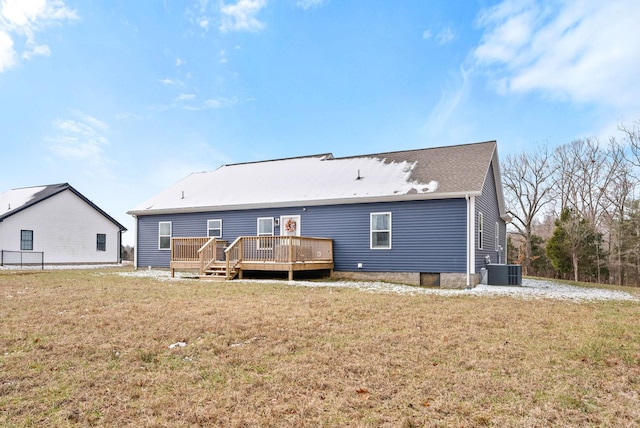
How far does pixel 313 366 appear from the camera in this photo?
4.00 meters

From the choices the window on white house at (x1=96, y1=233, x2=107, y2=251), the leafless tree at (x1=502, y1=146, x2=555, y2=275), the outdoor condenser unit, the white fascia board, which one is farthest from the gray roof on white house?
the window on white house at (x1=96, y1=233, x2=107, y2=251)

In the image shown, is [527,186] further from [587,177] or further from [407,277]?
[407,277]

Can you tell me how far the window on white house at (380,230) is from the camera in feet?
43.4

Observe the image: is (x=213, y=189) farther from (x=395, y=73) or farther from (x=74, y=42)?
(x=395, y=73)

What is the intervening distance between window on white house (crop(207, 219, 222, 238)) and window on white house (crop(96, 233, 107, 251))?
1534 cm

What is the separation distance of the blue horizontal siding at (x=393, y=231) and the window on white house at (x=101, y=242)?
1553 cm

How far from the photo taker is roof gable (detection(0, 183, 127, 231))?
23.1 m

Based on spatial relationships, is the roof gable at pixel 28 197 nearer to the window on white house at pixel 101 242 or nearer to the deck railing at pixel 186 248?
the window on white house at pixel 101 242

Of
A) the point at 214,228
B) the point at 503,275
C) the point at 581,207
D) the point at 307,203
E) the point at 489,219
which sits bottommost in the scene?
the point at 503,275

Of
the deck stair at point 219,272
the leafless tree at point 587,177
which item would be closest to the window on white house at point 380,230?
the deck stair at point 219,272

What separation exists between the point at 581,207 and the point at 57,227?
1365 inches

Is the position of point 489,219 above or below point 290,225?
above

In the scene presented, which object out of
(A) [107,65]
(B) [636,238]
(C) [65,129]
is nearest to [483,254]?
(B) [636,238]

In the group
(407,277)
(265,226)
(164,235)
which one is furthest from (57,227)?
(407,277)
